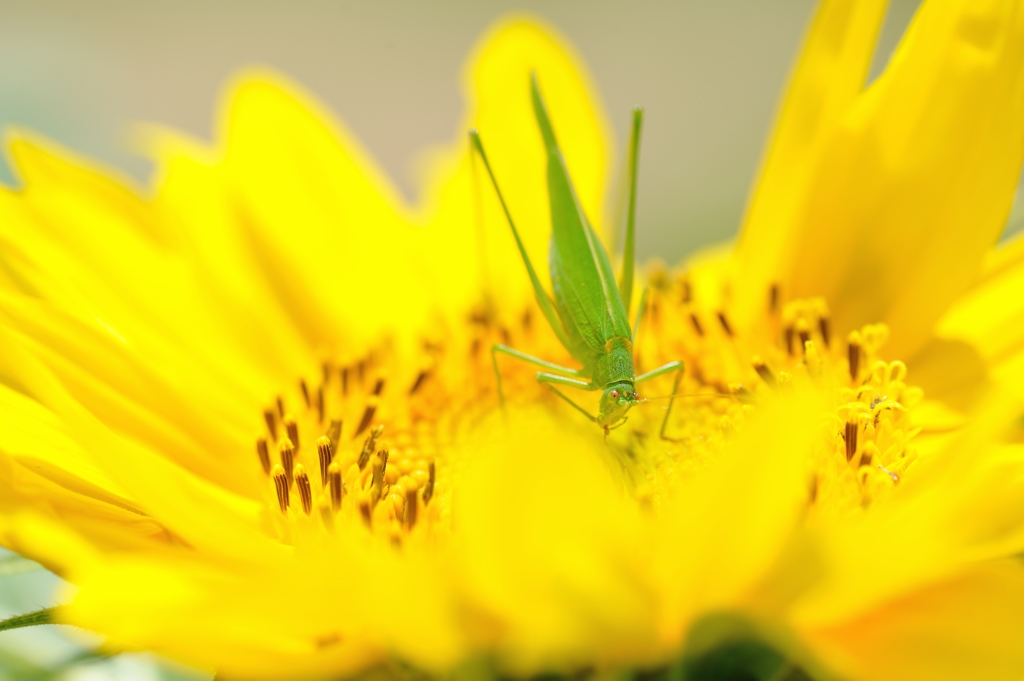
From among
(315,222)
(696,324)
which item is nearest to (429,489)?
(696,324)

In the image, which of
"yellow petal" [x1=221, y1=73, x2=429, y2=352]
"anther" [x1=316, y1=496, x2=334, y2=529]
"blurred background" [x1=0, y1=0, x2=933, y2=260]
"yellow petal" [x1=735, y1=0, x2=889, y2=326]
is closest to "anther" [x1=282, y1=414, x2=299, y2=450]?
"anther" [x1=316, y1=496, x2=334, y2=529]

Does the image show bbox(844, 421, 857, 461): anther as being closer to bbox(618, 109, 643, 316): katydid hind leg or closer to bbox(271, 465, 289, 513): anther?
bbox(618, 109, 643, 316): katydid hind leg

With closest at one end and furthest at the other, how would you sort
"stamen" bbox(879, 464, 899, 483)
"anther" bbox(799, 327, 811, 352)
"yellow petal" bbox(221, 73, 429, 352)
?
"stamen" bbox(879, 464, 899, 483) → "anther" bbox(799, 327, 811, 352) → "yellow petal" bbox(221, 73, 429, 352)

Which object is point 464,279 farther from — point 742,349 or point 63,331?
point 63,331

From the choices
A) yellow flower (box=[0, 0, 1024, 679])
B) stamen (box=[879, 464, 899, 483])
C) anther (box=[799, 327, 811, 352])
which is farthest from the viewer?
anther (box=[799, 327, 811, 352])

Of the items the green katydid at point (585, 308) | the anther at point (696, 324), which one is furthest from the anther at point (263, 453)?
the anther at point (696, 324)

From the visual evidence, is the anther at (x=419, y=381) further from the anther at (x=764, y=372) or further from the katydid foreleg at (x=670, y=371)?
the anther at (x=764, y=372)
